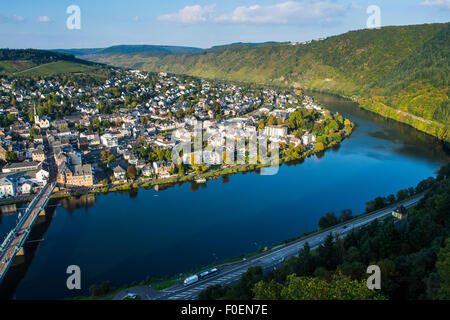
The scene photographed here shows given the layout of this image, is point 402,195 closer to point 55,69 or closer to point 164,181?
point 164,181

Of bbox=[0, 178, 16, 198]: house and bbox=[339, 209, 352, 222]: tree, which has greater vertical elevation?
bbox=[0, 178, 16, 198]: house

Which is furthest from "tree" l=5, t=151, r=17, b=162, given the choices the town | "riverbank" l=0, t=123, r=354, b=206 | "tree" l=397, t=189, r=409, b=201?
"tree" l=397, t=189, r=409, b=201

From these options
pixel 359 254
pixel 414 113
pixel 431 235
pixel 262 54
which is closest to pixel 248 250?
pixel 359 254

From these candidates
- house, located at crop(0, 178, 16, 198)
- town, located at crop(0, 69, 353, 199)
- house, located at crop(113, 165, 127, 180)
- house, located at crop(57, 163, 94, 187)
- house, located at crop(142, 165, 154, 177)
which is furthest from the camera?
house, located at crop(142, 165, 154, 177)

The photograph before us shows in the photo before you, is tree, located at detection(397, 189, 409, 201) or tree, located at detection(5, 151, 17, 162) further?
tree, located at detection(5, 151, 17, 162)

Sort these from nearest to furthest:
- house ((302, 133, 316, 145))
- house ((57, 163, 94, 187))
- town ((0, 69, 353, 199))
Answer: house ((57, 163, 94, 187)) → town ((0, 69, 353, 199)) → house ((302, 133, 316, 145))

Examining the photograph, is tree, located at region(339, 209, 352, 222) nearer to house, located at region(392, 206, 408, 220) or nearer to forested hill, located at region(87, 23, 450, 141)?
house, located at region(392, 206, 408, 220)

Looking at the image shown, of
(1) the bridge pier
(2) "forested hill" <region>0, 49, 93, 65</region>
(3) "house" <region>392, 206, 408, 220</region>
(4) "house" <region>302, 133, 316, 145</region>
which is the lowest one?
(1) the bridge pier
